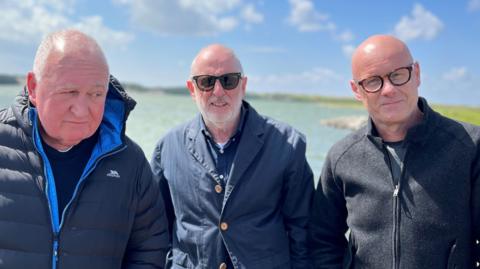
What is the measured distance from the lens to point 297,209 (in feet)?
13.2

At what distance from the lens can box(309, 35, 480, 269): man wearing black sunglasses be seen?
10.5 ft

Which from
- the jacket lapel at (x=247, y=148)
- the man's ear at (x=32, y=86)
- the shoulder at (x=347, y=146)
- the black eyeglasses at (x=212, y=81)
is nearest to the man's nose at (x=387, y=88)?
the shoulder at (x=347, y=146)

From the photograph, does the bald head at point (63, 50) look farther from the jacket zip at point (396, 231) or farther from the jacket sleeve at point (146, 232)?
the jacket zip at point (396, 231)

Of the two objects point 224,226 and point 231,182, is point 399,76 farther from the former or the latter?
point 224,226

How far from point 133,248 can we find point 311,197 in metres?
1.68

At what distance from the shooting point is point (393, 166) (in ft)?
11.2

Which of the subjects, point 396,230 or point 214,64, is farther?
point 214,64

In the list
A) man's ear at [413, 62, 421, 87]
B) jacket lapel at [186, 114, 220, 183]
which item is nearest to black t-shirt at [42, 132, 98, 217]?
jacket lapel at [186, 114, 220, 183]

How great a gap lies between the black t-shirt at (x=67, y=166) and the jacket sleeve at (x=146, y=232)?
40cm

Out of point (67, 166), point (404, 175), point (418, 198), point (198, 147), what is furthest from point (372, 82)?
point (67, 166)

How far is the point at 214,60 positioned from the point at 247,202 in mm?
1333

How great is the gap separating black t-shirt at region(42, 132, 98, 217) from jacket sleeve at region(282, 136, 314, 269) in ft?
5.86

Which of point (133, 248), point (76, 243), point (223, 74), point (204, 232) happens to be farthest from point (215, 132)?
point (76, 243)

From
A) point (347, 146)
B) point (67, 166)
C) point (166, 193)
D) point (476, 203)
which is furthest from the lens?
point (166, 193)
